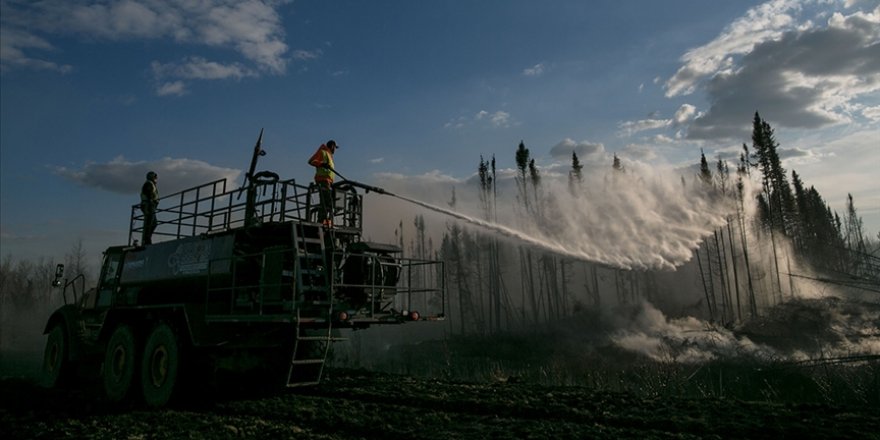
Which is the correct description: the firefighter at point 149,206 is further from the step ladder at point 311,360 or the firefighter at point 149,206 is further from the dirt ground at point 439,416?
the step ladder at point 311,360

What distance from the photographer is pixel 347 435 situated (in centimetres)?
757

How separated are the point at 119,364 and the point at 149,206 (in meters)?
4.16

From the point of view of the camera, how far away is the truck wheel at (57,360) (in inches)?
534

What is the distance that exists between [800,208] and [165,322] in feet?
250

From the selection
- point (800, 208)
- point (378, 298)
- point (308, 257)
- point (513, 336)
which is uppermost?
point (800, 208)

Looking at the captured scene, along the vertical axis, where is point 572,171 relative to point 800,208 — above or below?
above

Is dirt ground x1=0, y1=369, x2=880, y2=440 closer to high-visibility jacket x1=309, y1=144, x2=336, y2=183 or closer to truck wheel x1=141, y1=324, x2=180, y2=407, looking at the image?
truck wheel x1=141, y1=324, x2=180, y2=407

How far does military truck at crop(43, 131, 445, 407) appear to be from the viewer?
32.9ft

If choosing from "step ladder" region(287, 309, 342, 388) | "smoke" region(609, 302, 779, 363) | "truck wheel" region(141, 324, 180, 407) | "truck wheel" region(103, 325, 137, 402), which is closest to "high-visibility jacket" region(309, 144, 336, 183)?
"step ladder" region(287, 309, 342, 388)

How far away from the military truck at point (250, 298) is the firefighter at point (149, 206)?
91cm

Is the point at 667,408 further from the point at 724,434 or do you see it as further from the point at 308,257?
the point at 308,257

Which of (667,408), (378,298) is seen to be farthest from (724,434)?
(378,298)

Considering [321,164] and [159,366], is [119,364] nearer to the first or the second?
[159,366]

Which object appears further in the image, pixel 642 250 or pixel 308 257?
pixel 642 250
